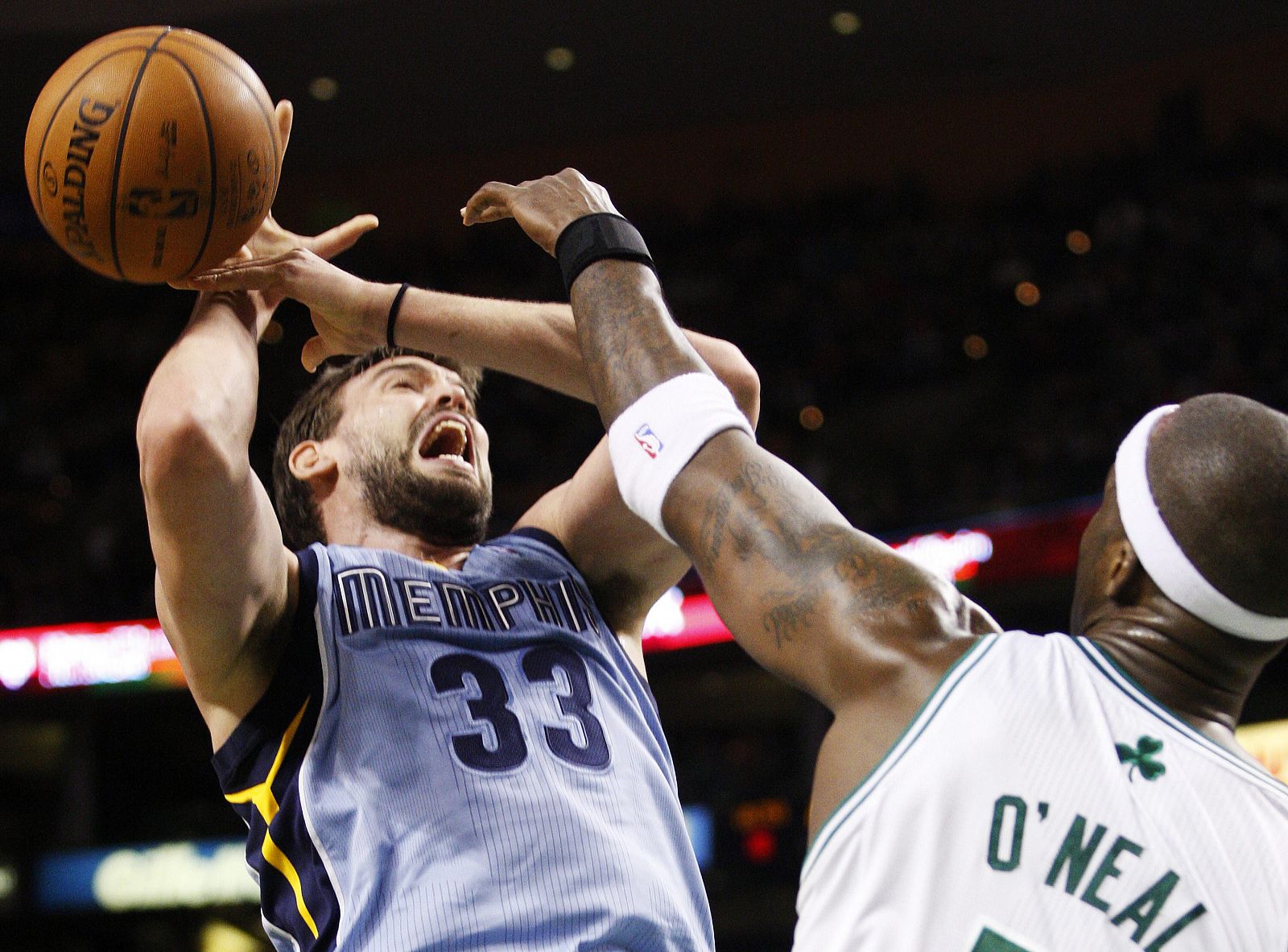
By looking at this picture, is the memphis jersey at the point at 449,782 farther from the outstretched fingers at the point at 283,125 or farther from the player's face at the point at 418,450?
the outstretched fingers at the point at 283,125

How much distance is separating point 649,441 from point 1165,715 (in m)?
0.71

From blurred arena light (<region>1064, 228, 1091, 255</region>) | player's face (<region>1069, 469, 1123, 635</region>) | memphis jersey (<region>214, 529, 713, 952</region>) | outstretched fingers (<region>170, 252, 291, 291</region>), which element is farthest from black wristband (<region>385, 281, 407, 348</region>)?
blurred arena light (<region>1064, 228, 1091, 255</region>)

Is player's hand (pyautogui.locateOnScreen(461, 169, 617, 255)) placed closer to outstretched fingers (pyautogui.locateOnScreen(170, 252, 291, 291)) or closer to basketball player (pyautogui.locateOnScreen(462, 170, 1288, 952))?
outstretched fingers (pyautogui.locateOnScreen(170, 252, 291, 291))

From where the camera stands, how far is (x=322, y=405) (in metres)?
3.33

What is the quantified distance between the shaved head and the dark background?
7980 mm

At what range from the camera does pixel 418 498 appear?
3078 mm

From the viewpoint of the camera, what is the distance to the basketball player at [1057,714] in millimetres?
1588

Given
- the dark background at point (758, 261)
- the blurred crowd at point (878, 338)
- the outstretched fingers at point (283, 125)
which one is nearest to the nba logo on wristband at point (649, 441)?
the outstretched fingers at point (283, 125)

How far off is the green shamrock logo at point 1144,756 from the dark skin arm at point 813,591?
0.21 meters

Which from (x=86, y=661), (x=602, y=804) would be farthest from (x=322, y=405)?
(x=86, y=661)

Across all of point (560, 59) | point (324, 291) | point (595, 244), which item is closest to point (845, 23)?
point (560, 59)

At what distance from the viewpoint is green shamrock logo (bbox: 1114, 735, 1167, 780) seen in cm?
164

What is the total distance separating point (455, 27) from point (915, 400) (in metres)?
5.30

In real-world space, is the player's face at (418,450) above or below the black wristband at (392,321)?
below
